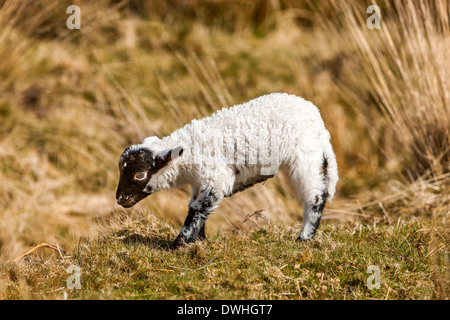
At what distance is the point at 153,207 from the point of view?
532 centimetres

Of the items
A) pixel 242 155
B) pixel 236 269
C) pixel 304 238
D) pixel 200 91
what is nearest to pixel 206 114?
pixel 242 155

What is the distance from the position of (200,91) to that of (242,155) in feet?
15.2

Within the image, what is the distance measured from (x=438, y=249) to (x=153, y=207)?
2.85 m

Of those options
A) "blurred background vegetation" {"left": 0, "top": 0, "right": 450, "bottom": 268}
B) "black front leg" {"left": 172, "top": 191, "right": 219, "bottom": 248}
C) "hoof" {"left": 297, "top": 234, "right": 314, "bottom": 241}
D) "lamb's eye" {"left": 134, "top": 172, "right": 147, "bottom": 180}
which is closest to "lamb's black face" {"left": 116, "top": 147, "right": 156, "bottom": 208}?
"lamb's eye" {"left": 134, "top": 172, "right": 147, "bottom": 180}

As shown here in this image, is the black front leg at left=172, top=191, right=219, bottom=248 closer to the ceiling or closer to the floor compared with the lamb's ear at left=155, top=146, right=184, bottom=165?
closer to the floor

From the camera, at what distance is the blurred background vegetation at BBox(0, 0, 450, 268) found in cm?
537

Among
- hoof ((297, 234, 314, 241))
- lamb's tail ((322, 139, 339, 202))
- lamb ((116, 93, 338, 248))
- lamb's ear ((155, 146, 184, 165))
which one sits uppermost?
lamb's ear ((155, 146, 184, 165))

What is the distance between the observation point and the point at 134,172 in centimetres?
327

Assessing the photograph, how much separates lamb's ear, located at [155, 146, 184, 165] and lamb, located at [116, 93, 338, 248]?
41mm

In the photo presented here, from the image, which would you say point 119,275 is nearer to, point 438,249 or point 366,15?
point 438,249

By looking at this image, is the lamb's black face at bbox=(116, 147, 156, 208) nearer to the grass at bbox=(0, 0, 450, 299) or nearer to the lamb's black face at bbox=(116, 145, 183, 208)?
the lamb's black face at bbox=(116, 145, 183, 208)

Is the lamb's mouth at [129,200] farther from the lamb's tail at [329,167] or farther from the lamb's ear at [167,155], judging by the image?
the lamb's tail at [329,167]

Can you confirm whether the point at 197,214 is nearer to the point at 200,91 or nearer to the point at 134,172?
the point at 134,172
